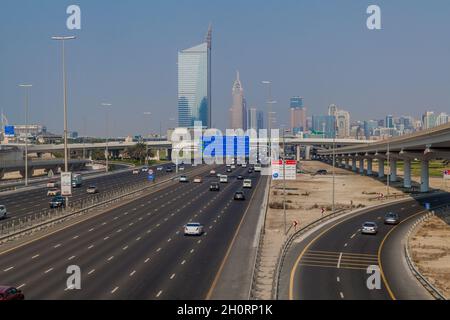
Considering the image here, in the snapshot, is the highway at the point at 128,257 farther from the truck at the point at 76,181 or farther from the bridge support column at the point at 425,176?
the bridge support column at the point at 425,176

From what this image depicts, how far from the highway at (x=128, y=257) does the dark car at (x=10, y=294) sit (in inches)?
46.1

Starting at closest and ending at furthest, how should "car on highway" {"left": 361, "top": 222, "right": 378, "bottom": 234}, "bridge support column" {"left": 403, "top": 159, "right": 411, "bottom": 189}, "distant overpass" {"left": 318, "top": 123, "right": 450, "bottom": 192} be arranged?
"car on highway" {"left": 361, "top": 222, "right": 378, "bottom": 234} → "distant overpass" {"left": 318, "top": 123, "right": 450, "bottom": 192} → "bridge support column" {"left": 403, "top": 159, "right": 411, "bottom": 189}

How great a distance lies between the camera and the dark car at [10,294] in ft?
75.6

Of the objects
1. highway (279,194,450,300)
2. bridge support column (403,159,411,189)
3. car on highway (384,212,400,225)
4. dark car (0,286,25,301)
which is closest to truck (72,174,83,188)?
highway (279,194,450,300)

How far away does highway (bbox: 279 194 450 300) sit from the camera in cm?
2633

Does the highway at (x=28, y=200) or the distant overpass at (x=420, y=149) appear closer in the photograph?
the highway at (x=28, y=200)

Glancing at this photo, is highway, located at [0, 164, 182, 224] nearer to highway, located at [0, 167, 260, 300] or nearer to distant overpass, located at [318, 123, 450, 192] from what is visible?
highway, located at [0, 167, 260, 300]

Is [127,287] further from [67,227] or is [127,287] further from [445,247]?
[445,247]

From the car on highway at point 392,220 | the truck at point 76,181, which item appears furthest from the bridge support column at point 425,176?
the truck at point 76,181

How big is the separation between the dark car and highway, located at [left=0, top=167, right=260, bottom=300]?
1170 mm

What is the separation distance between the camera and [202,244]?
3947cm

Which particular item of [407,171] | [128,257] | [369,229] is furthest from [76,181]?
[128,257]
